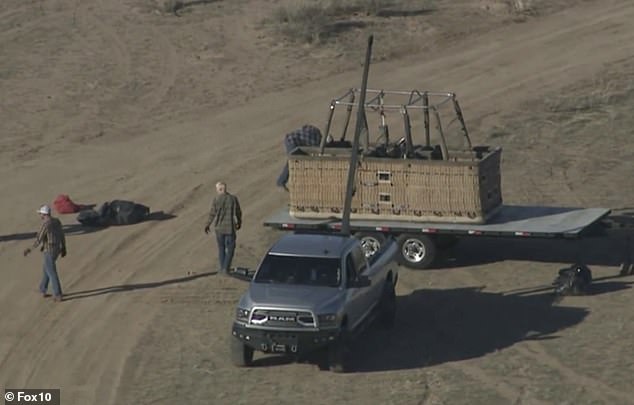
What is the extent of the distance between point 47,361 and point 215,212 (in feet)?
15.4

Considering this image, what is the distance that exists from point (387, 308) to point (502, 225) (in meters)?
3.82

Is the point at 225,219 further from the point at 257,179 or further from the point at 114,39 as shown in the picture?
the point at 114,39

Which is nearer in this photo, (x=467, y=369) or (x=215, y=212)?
(x=467, y=369)

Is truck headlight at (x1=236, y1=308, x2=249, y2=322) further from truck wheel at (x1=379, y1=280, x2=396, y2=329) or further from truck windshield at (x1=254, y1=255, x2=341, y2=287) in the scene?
truck wheel at (x1=379, y1=280, x2=396, y2=329)

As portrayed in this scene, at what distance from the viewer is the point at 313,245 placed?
20594 millimetres

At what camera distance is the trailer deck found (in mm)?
23906

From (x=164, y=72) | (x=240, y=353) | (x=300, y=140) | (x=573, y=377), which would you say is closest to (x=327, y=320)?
(x=240, y=353)

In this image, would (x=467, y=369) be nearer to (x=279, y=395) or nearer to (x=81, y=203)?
(x=279, y=395)

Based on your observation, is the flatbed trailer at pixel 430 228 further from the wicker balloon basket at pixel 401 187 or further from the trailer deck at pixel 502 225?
the wicker balloon basket at pixel 401 187

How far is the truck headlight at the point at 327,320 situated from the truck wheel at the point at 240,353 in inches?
47.8

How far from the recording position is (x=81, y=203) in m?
29.3

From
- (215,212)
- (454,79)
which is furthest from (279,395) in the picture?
(454,79)

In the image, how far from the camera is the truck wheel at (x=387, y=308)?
21.3 meters

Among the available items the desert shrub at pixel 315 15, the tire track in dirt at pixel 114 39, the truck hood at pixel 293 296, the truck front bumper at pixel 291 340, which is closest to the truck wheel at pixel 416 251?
the truck hood at pixel 293 296
